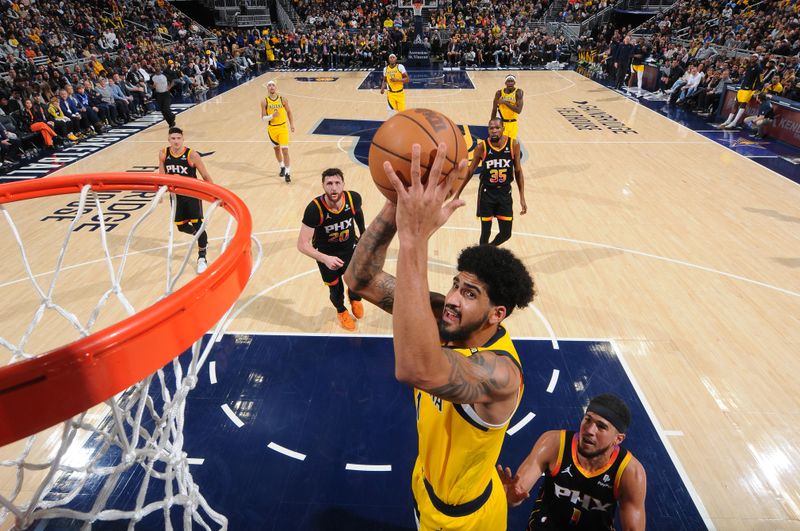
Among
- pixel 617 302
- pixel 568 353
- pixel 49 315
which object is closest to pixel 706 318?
pixel 617 302

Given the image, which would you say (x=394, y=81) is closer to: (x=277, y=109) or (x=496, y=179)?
(x=277, y=109)

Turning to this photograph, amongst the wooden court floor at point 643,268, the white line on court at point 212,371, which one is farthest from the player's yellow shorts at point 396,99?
the white line on court at point 212,371

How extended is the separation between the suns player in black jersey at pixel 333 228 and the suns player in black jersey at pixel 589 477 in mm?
2412

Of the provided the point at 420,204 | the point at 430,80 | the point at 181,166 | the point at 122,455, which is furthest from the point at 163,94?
the point at 420,204

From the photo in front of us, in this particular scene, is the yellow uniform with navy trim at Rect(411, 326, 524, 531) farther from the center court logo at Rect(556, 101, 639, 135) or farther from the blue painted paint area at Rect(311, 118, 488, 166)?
the center court logo at Rect(556, 101, 639, 135)

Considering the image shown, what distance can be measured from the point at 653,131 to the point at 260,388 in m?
11.6

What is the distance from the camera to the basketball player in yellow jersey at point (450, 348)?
1.35 meters

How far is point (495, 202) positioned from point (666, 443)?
2939 millimetres

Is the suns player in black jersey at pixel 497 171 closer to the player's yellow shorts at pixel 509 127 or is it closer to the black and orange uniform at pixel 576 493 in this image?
the player's yellow shorts at pixel 509 127

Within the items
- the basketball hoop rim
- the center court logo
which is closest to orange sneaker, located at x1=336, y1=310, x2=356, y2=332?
the basketball hoop rim

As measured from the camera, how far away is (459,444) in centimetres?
199

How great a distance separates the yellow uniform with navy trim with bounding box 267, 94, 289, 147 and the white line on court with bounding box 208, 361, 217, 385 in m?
5.27

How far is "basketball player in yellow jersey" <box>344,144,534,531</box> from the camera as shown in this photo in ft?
4.44

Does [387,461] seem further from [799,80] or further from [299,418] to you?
[799,80]
